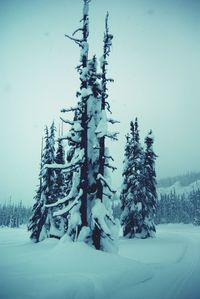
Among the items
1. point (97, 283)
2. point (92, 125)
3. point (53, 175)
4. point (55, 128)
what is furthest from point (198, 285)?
A: point (55, 128)

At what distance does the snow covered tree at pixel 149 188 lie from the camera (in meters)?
37.5

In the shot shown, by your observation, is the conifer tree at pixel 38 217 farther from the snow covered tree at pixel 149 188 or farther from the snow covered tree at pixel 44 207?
the snow covered tree at pixel 149 188

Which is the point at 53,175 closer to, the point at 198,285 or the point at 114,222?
the point at 114,222

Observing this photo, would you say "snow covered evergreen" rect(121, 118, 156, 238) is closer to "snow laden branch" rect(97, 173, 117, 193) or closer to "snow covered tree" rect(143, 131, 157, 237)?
"snow covered tree" rect(143, 131, 157, 237)

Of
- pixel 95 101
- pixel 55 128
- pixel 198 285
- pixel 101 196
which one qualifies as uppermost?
pixel 55 128

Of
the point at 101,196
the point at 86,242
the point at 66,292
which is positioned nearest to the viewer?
the point at 66,292

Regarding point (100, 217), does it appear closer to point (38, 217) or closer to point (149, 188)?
point (38, 217)

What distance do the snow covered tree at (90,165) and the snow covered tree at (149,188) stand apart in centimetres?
2361

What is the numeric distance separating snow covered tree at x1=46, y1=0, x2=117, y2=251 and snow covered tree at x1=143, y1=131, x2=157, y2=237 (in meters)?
23.6

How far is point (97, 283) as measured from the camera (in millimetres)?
8656

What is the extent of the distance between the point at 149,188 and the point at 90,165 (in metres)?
27.8

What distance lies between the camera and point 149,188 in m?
41.6

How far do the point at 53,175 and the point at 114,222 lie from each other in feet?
72.2

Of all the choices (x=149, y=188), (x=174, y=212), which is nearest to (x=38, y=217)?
(x=149, y=188)
